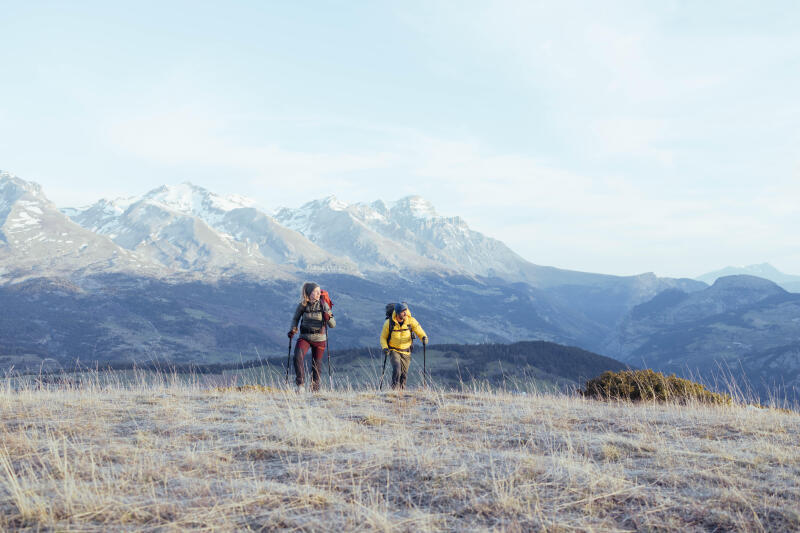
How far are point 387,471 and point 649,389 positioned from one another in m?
12.1

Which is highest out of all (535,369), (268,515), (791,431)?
(268,515)

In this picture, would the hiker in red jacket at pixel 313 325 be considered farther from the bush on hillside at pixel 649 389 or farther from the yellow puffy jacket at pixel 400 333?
the bush on hillside at pixel 649 389

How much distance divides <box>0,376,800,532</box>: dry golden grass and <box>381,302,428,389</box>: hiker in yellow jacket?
419 centimetres

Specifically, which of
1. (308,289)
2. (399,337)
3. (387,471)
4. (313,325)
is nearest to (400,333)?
(399,337)

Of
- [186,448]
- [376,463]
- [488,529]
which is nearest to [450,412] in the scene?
[376,463]

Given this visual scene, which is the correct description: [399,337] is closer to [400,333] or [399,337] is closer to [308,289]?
[400,333]

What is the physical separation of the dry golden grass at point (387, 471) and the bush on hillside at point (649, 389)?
5245 millimetres

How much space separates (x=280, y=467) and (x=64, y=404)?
21.7 ft

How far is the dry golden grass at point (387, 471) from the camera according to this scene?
4.56 metres

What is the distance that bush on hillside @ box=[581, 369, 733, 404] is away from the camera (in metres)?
15.1

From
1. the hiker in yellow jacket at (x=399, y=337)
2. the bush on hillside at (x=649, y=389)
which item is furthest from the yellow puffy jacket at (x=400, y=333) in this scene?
the bush on hillside at (x=649, y=389)

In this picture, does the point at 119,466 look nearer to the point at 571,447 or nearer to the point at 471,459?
the point at 471,459

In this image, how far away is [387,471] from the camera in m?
5.94

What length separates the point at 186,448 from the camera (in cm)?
661
